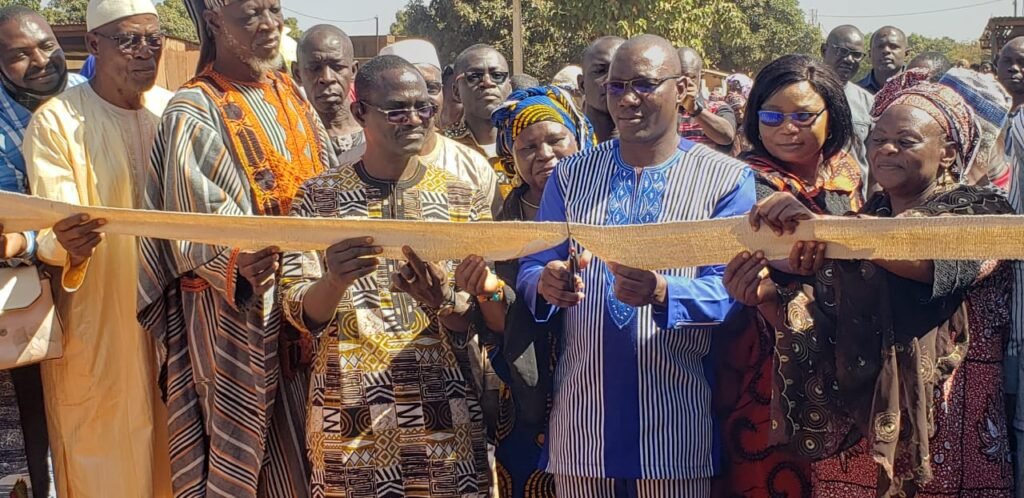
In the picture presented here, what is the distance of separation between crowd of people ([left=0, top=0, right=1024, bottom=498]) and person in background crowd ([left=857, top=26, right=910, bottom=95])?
14.5 feet

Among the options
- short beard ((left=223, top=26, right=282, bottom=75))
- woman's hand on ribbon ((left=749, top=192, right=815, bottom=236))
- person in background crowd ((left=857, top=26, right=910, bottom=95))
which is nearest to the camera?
woman's hand on ribbon ((left=749, top=192, right=815, bottom=236))

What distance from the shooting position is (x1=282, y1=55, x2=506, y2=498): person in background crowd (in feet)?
12.0

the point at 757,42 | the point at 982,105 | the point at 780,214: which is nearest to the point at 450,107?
the point at 982,105

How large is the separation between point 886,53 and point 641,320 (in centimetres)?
636

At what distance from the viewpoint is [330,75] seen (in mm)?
5562

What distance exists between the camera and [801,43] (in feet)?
176

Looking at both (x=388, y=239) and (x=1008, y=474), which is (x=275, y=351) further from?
(x=1008, y=474)

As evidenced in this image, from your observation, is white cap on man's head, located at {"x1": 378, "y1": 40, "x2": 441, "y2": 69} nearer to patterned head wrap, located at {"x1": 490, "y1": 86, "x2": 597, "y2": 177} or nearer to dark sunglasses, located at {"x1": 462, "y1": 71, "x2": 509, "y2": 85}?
dark sunglasses, located at {"x1": 462, "y1": 71, "x2": 509, "y2": 85}

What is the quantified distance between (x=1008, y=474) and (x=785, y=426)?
0.69m

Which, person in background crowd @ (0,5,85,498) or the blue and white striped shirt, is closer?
the blue and white striped shirt

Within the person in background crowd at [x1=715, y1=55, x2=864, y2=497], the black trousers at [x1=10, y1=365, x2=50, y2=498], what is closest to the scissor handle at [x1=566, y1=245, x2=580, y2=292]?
the person in background crowd at [x1=715, y1=55, x2=864, y2=497]

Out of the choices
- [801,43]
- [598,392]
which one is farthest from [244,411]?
[801,43]

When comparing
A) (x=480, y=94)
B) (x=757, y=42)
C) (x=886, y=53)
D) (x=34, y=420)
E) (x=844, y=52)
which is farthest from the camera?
(x=757, y=42)

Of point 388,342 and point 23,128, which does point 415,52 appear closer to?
point 23,128
